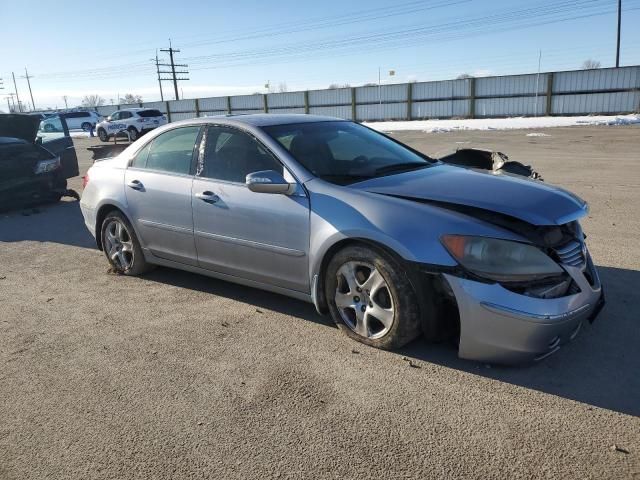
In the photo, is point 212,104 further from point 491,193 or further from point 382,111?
point 491,193

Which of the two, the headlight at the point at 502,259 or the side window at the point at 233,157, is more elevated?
the side window at the point at 233,157

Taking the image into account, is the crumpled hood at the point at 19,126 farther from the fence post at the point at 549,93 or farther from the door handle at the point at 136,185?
the fence post at the point at 549,93

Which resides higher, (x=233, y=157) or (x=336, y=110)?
(x=233, y=157)

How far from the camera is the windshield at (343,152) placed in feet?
13.2

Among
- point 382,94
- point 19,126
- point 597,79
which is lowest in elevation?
point 19,126

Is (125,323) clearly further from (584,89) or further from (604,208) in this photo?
(584,89)

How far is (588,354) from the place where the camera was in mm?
3387

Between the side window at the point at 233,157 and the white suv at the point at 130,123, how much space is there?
28658mm

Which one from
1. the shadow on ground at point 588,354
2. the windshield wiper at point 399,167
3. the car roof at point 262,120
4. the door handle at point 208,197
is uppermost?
the car roof at point 262,120

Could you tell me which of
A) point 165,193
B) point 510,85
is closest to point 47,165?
point 165,193

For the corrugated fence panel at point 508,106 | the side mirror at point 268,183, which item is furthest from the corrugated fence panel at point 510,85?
the side mirror at point 268,183

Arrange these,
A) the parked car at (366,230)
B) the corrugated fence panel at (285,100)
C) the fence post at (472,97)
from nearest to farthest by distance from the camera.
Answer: the parked car at (366,230)
the fence post at (472,97)
the corrugated fence panel at (285,100)

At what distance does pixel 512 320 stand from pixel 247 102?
42107 millimetres

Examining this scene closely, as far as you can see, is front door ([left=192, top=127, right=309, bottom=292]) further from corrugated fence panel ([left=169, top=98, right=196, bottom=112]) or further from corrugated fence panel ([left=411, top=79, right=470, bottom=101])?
corrugated fence panel ([left=169, top=98, right=196, bottom=112])
